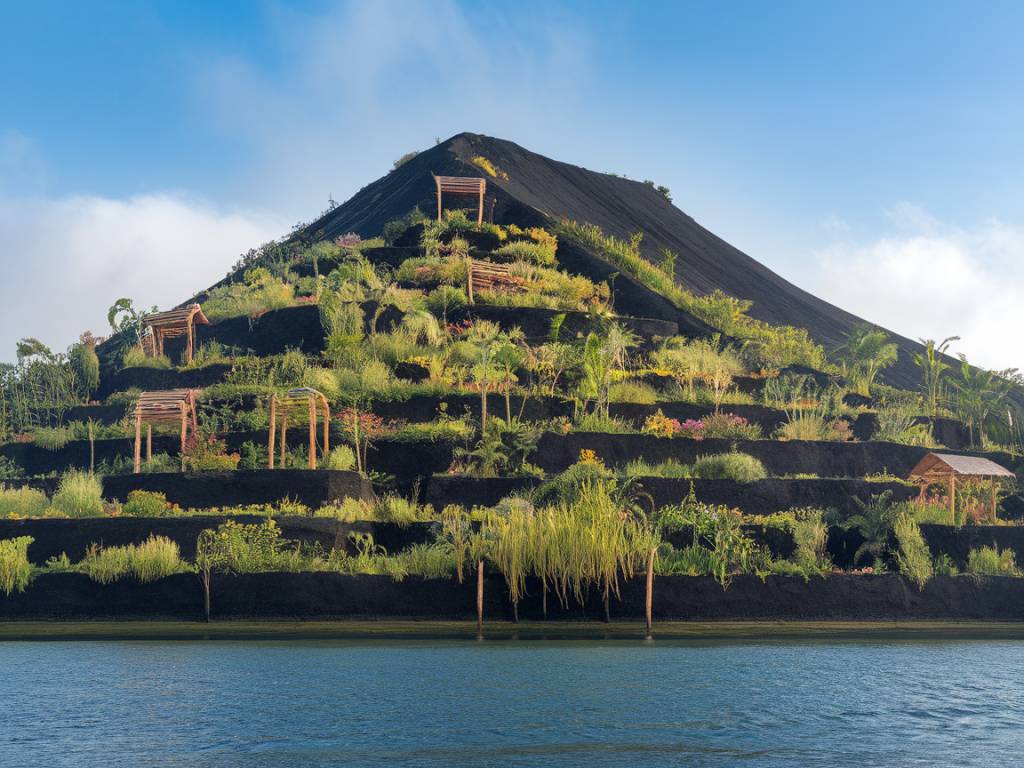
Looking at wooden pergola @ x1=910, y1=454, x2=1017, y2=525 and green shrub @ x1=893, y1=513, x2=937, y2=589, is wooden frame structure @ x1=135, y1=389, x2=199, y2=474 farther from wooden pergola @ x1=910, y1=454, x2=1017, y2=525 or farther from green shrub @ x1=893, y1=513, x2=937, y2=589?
wooden pergola @ x1=910, y1=454, x2=1017, y2=525

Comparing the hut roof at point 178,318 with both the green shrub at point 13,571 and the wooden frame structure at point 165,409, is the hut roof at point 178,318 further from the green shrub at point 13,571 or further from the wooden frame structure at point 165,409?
the green shrub at point 13,571

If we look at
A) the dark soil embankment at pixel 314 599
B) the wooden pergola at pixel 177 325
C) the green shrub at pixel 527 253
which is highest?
the green shrub at pixel 527 253

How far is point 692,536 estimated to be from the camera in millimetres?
21656

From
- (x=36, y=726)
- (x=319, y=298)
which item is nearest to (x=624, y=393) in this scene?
(x=319, y=298)

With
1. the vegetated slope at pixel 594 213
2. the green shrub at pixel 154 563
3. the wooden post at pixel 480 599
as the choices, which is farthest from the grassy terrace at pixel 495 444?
the vegetated slope at pixel 594 213

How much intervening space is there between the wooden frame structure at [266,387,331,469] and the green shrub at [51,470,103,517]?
3.60 meters

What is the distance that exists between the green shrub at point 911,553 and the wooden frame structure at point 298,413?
11992 millimetres

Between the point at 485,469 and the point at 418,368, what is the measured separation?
557 cm

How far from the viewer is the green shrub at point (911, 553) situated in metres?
21.1

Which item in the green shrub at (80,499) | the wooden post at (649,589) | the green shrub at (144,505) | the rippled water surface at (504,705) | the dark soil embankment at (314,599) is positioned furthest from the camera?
the green shrub at (80,499)

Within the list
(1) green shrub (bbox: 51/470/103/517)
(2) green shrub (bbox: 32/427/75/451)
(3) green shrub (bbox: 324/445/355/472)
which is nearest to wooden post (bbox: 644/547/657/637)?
(3) green shrub (bbox: 324/445/355/472)

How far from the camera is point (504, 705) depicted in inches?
514

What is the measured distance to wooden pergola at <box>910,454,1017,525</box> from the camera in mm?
24734

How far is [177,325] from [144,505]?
12595mm
